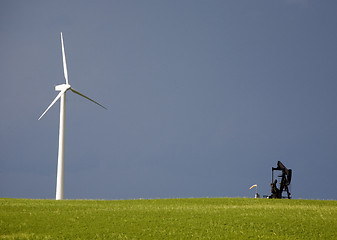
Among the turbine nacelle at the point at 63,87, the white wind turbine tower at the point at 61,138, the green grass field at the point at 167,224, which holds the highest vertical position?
the turbine nacelle at the point at 63,87

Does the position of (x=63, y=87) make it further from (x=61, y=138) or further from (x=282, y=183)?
(x=282, y=183)

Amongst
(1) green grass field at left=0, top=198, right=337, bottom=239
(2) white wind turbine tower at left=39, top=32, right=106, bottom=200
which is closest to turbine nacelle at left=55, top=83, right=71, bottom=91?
(2) white wind turbine tower at left=39, top=32, right=106, bottom=200

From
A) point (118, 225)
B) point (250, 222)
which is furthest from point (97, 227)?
point (250, 222)

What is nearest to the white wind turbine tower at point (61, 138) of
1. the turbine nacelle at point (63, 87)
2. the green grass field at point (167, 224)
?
the turbine nacelle at point (63, 87)

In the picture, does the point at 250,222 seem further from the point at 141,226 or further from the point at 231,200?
the point at 231,200

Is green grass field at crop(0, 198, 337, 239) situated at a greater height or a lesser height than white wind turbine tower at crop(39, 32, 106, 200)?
lesser

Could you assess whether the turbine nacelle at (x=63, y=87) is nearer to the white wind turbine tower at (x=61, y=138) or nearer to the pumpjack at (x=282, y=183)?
the white wind turbine tower at (x=61, y=138)

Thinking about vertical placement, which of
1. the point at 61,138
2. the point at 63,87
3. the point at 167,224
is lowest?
the point at 167,224

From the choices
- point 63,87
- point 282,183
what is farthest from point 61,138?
point 282,183

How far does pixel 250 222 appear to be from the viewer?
29.6 meters

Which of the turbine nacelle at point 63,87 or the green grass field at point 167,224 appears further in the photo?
the turbine nacelle at point 63,87

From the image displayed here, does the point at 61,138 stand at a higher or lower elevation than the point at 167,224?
higher

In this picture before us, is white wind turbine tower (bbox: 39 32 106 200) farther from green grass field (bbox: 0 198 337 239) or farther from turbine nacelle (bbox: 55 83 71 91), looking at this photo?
green grass field (bbox: 0 198 337 239)

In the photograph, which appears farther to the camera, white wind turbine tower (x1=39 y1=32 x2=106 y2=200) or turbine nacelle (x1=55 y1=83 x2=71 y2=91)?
turbine nacelle (x1=55 y1=83 x2=71 y2=91)
